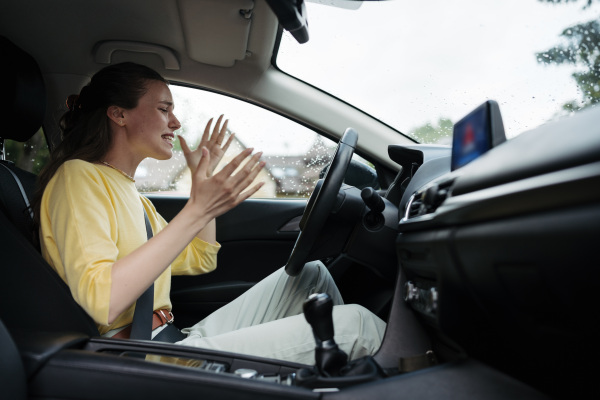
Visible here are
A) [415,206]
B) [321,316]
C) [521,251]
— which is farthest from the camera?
[415,206]

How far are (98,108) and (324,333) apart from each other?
105 cm

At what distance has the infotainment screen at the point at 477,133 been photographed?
3.08ft

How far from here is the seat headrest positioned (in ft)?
4.67

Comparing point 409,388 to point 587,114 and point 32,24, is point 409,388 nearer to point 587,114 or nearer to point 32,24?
point 587,114

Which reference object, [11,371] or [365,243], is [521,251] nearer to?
[365,243]

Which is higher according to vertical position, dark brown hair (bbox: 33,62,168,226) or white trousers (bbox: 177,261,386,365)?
dark brown hair (bbox: 33,62,168,226)

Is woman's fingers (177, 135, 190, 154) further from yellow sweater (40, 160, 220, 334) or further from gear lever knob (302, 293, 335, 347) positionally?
gear lever knob (302, 293, 335, 347)

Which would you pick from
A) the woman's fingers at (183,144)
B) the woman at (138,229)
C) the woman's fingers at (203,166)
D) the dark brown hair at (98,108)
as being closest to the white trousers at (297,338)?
the woman at (138,229)

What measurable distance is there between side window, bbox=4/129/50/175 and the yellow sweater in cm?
51

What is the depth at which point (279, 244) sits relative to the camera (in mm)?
2254

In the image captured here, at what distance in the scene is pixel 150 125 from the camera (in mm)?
1562

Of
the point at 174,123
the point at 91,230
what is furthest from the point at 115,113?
the point at 91,230

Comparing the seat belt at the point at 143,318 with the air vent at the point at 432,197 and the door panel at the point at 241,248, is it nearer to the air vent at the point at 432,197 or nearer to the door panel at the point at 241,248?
the air vent at the point at 432,197

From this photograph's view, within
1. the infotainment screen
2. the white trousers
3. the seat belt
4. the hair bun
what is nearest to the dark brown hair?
the hair bun
